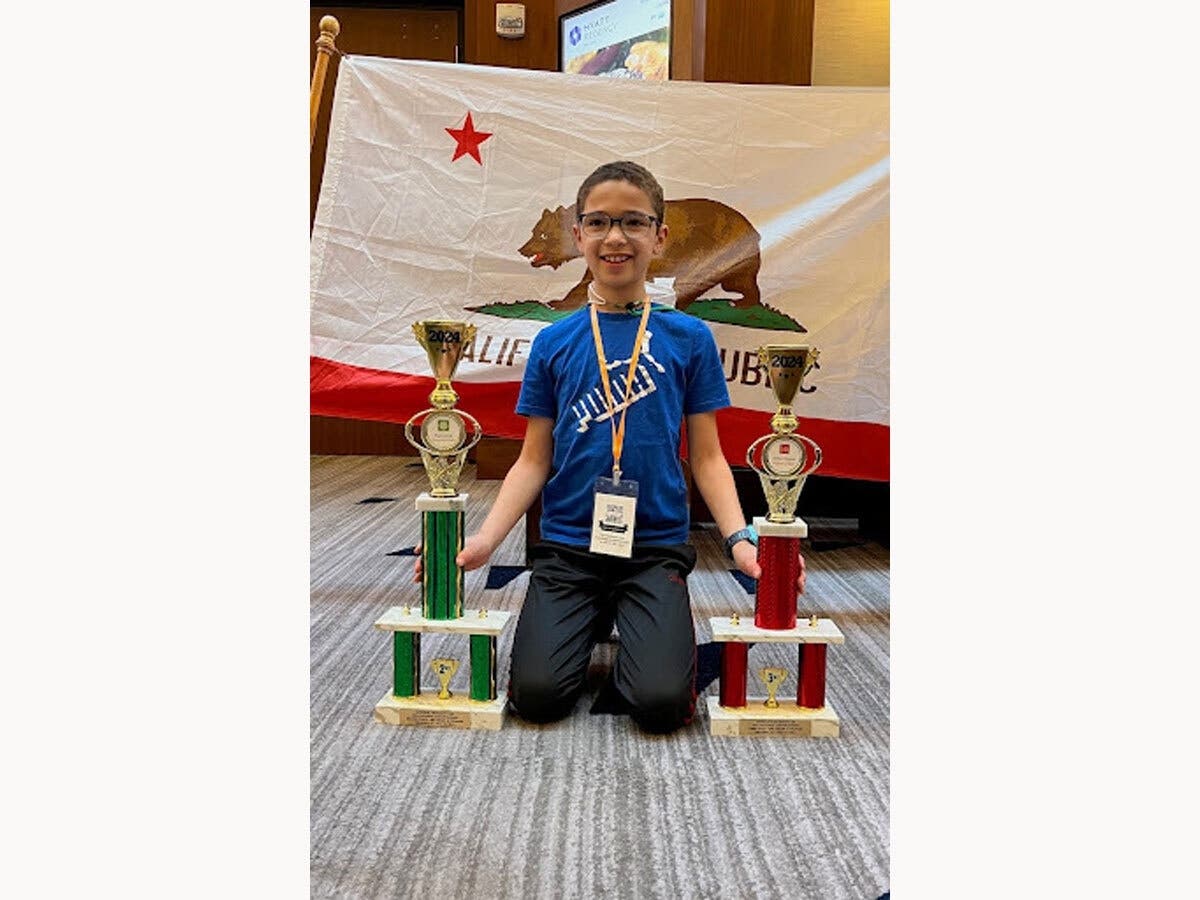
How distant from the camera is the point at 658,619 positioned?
179cm

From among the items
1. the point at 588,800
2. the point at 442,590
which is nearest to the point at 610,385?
the point at 442,590

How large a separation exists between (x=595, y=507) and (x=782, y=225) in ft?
4.09

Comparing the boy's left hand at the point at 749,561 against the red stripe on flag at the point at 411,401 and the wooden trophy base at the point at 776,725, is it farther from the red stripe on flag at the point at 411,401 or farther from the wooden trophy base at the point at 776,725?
the red stripe on flag at the point at 411,401

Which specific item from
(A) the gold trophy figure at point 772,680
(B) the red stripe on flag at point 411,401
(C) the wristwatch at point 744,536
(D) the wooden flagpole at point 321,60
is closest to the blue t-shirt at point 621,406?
(C) the wristwatch at point 744,536

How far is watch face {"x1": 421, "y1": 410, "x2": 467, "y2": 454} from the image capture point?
173cm

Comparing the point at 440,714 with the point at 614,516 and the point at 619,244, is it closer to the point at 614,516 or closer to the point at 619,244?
the point at 614,516

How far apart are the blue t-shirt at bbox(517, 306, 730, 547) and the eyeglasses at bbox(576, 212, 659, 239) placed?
0.16 meters

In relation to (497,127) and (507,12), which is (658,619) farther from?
(507,12)

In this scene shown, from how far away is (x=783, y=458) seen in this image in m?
1.73

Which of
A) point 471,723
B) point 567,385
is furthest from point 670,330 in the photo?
point 471,723

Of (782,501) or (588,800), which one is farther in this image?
(782,501)

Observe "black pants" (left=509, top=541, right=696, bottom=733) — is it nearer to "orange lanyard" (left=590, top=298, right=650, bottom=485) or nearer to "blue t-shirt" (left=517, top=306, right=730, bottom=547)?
"blue t-shirt" (left=517, top=306, right=730, bottom=547)

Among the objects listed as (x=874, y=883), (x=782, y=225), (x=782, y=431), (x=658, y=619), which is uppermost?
(x=782, y=225)

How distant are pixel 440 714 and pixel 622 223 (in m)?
0.85
